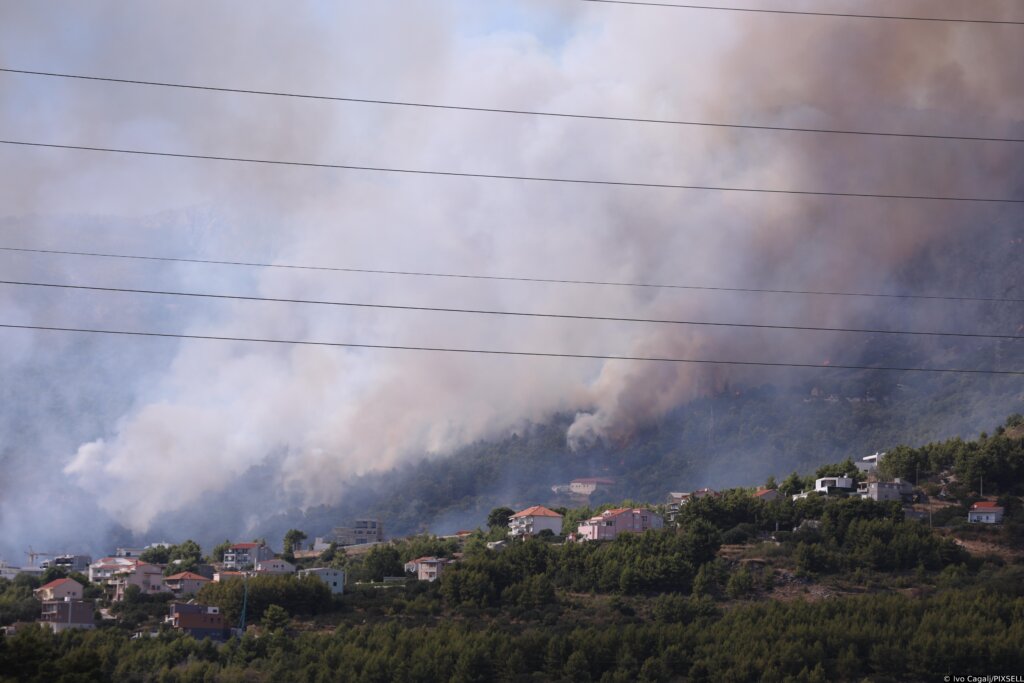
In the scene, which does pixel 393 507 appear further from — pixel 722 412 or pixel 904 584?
pixel 904 584

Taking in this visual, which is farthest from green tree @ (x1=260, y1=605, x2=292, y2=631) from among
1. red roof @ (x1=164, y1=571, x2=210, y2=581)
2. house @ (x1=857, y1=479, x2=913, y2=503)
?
house @ (x1=857, y1=479, x2=913, y2=503)

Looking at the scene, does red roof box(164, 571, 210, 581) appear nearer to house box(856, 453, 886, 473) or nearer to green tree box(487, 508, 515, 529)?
green tree box(487, 508, 515, 529)

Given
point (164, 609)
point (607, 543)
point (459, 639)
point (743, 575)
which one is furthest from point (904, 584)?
point (164, 609)

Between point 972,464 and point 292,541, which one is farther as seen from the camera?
point 292,541

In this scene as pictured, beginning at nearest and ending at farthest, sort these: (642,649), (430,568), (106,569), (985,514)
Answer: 1. (642,649)
2. (985,514)
3. (430,568)
4. (106,569)

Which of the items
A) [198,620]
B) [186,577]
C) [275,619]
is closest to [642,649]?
[275,619]

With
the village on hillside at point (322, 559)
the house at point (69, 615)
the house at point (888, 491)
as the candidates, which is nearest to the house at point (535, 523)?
the village on hillside at point (322, 559)

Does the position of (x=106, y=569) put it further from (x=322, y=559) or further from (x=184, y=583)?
(x=322, y=559)
